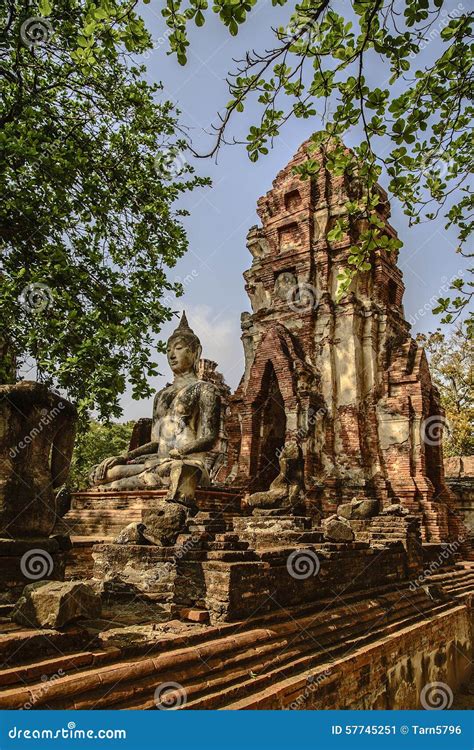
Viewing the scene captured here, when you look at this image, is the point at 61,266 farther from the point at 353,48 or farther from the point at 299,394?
the point at 299,394

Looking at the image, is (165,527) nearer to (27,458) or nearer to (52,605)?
(27,458)

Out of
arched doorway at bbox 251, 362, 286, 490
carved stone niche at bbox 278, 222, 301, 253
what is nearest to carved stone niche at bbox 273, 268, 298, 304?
carved stone niche at bbox 278, 222, 301, 253

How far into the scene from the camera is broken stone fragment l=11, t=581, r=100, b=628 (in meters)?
3.38

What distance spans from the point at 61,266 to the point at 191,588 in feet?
13.8

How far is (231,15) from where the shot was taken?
389cm

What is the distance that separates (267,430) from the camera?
50.0 ft

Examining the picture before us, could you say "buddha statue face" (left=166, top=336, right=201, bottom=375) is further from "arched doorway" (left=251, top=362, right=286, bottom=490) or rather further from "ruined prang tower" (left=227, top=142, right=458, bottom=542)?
"arched doorway" (left=251, top=362, right=286, bottom=490)

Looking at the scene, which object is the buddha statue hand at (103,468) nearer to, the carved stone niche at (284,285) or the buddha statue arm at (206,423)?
the buddha statue arm at (206,423)

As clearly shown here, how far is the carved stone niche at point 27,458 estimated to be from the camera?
13.8ft

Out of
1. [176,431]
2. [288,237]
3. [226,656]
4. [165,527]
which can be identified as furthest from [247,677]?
[288,237]

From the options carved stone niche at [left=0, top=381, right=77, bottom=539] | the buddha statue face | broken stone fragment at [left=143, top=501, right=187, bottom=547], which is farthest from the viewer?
the buddha statue face

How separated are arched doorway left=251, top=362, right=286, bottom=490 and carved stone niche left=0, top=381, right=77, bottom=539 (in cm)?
987

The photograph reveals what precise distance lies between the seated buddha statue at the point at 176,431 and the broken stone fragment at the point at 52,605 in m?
4.41

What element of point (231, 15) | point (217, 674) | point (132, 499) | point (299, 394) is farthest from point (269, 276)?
point (217, 674)
